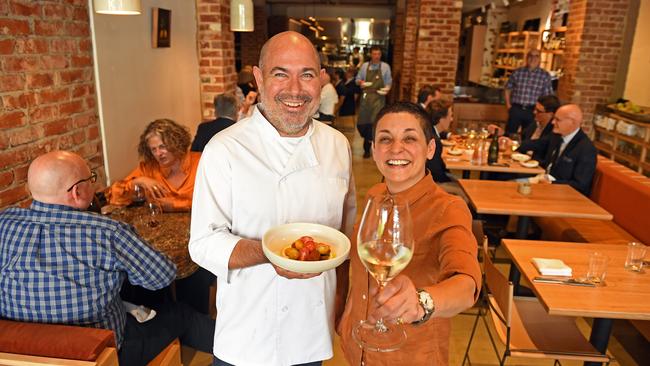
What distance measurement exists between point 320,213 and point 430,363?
2.04 ft

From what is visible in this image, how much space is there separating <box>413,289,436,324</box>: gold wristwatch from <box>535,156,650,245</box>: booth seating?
12.4ft

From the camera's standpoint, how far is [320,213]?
1.73 m

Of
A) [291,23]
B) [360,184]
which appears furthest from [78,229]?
[291,23]

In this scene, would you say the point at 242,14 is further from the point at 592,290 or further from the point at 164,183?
the point at 592,290

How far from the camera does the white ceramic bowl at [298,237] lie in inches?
51.2

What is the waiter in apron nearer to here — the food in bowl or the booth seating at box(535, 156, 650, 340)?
the booth seating at box(535, 156, 650, 340)

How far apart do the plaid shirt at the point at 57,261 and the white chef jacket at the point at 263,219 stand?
0.67m

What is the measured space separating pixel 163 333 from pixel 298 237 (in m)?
1.42

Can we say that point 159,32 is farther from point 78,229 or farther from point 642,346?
point 642,346

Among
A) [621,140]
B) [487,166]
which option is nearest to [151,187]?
[487,166]

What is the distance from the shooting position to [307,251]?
4.54 feet

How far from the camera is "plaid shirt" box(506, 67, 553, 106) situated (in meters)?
7.92

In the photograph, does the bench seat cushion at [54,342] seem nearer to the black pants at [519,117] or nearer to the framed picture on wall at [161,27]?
the framed picture on wall at [161,27]

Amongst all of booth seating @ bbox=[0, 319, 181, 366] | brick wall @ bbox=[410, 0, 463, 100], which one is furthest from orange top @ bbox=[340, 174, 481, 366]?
brick wall @ bbox=[410, 0, 463, 100]
